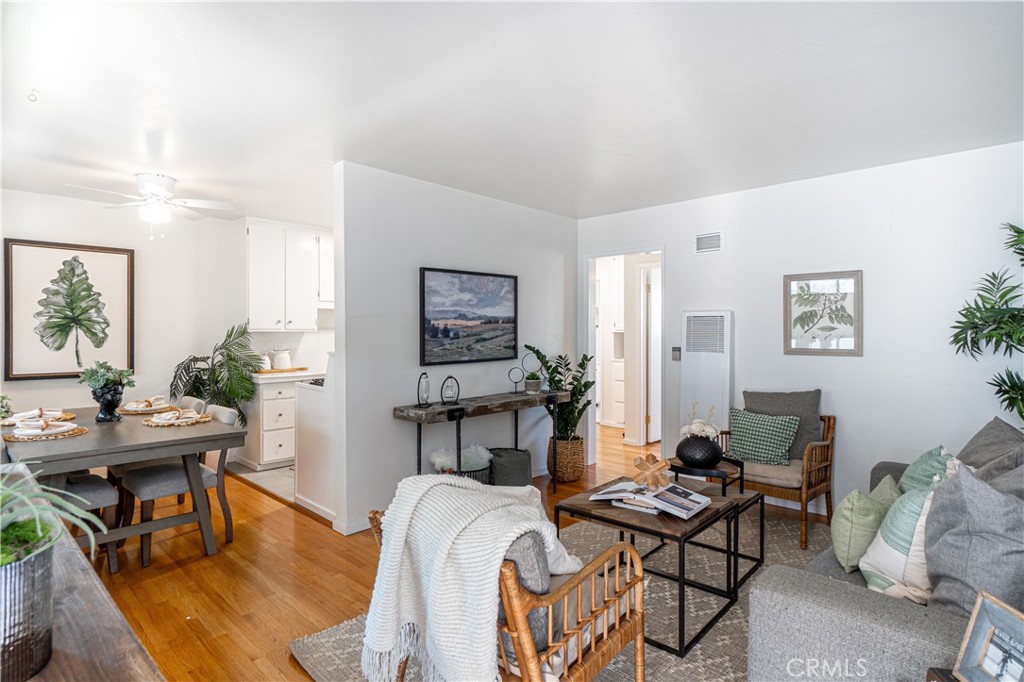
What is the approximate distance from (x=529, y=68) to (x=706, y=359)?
119 inches

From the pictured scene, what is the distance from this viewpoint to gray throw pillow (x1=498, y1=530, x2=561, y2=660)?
4.84 ft

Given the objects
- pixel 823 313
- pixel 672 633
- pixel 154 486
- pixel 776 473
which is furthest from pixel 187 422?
pixel 823 313

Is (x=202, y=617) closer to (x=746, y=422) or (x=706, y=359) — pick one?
(x=746, y=422)

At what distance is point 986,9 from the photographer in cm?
193

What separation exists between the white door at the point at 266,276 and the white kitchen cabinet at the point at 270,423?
602mm

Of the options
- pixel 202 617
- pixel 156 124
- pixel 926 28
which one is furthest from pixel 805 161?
pixel 202 617

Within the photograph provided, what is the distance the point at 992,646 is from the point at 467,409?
3.12 m

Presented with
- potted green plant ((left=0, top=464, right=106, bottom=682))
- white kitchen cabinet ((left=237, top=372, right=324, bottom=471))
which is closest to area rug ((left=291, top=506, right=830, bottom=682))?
potted green plant ((left=0, top=464, right=106, bottom=682))

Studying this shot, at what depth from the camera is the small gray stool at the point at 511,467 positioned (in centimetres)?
421

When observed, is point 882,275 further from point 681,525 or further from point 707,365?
point 681,525

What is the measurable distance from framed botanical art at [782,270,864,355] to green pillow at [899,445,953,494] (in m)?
1.74

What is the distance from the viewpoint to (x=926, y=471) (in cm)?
221

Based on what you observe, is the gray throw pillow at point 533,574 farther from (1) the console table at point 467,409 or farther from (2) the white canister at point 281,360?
(2) the white canister at point 281,360

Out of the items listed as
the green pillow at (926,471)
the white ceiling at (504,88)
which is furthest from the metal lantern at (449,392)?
the green pillow at (926,471)
